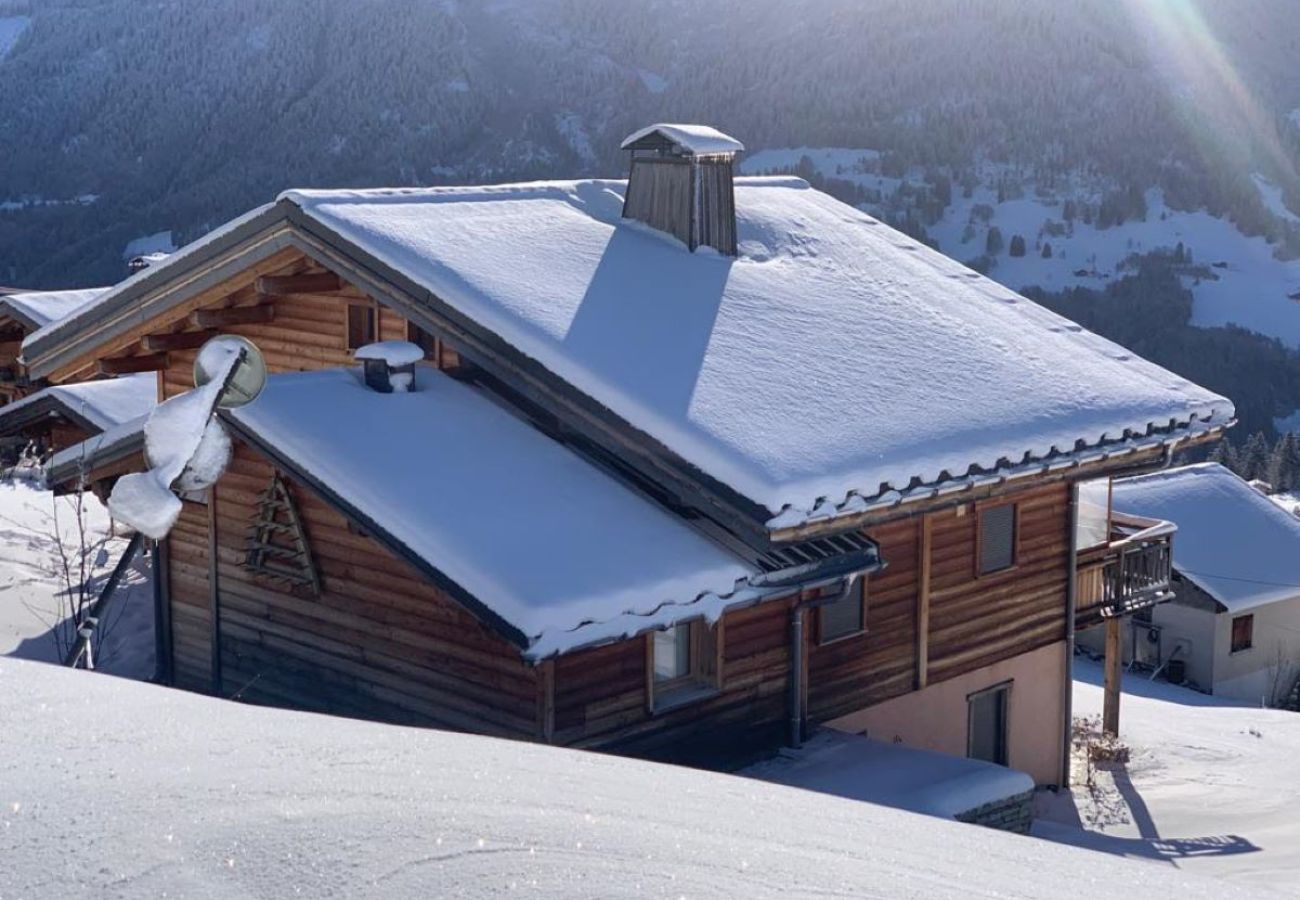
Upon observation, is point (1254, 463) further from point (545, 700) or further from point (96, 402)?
point (545, 700)

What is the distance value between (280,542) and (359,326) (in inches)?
107

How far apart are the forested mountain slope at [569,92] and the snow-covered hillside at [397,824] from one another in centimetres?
11063

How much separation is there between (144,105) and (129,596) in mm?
131862

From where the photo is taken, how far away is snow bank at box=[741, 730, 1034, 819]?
1105 centimetres

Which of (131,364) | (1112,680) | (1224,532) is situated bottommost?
(1224,532)

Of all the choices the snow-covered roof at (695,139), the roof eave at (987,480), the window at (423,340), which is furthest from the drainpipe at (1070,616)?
the window at (423,340)

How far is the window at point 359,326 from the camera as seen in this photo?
45.2 ft

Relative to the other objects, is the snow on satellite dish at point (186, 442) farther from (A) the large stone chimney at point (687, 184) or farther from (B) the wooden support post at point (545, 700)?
(A) the large stone chimney at point (687, 184)

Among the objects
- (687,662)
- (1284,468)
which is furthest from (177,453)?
(1284,468)

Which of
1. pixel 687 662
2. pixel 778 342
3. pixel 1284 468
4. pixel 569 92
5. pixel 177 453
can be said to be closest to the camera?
pixel 177 453

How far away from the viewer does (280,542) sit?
1198 centimetres

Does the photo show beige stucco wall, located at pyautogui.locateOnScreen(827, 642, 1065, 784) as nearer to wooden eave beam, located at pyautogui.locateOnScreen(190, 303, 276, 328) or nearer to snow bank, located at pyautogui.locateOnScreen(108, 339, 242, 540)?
snow bank, located at pyautogui.locateOnScreen(108, 339, 242, 540)

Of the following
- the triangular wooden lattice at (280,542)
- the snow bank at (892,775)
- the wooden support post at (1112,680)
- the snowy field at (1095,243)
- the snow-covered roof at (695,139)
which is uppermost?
the snow-covered roof at (695,139)

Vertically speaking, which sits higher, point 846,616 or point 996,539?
point 996,539
